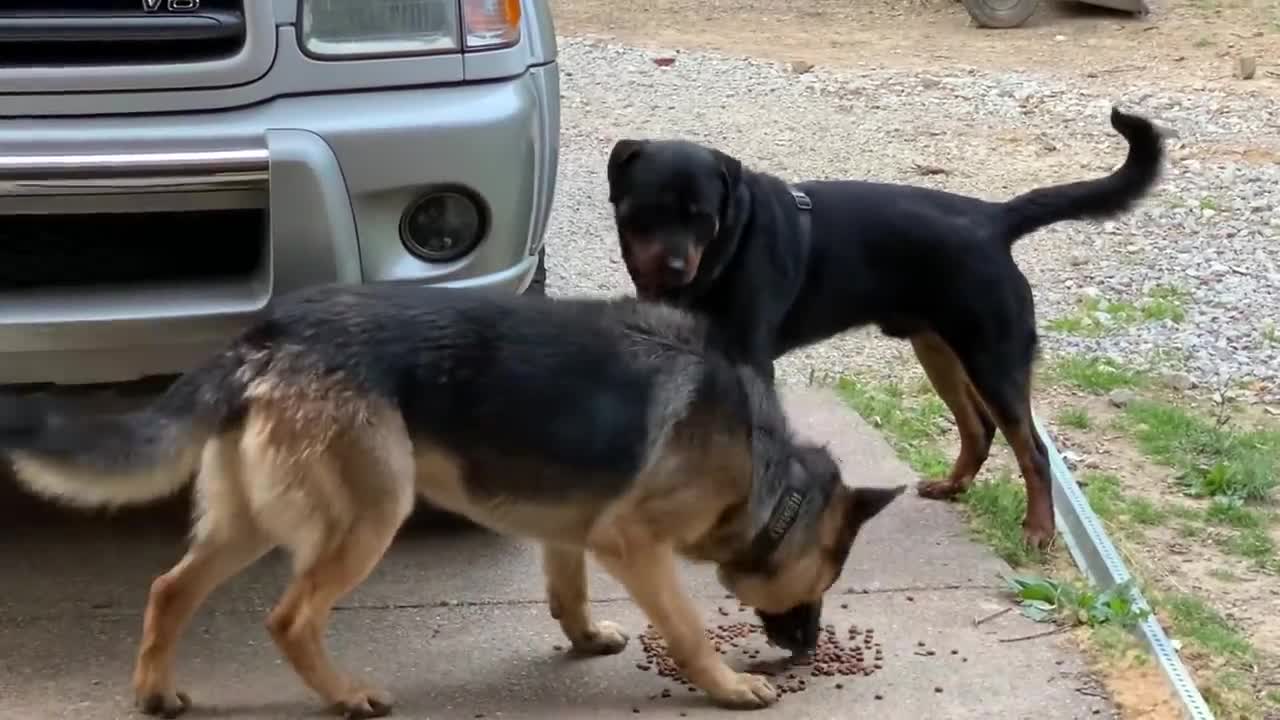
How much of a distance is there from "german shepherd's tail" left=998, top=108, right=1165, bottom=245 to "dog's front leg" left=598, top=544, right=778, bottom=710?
6.01ft

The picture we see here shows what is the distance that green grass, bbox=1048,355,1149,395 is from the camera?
6.41m

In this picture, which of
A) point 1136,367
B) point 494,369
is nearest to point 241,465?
point 494,369

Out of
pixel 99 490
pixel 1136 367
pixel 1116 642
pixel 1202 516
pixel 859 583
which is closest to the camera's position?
pixel 99 490

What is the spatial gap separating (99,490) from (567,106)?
8820 millimetres

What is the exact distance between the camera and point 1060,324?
23.8 ft

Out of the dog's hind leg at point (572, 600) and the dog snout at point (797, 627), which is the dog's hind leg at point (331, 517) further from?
the dog snout at point (797, 627)

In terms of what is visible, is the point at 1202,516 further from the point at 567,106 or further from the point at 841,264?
the point at 567,106

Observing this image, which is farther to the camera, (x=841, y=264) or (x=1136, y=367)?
(x=1136, y=367)

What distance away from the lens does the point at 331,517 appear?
3.44 metres

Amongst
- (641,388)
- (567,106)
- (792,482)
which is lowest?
(567,106)

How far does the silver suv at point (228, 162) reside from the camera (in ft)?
12.3

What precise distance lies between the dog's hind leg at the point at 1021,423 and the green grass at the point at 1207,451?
850mm

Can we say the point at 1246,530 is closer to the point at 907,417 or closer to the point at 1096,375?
the point at 907,417

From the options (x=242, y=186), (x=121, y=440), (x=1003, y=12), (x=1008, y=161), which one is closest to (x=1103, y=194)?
(x=242, y=186)
